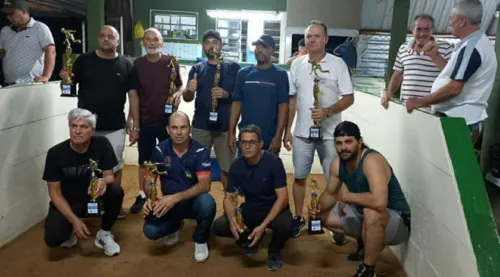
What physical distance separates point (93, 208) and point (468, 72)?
2.19 meters

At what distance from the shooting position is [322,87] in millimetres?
2953

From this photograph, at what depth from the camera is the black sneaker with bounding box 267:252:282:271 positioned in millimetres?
2646

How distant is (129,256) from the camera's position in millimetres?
2766

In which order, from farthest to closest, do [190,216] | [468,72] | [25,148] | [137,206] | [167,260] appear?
[137,206], [25,148], [190,216], [167,260], [468,72]

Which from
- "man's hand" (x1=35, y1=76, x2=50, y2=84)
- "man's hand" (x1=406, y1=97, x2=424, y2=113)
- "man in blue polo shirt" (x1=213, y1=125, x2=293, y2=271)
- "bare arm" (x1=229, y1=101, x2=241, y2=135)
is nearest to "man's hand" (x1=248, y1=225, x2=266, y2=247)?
"man in blue polo shirt" (x1=213, y1=125, x2=293, y2=271)

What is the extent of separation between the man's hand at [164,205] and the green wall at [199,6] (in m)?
6.16

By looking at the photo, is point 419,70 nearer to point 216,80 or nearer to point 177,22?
point 216,80

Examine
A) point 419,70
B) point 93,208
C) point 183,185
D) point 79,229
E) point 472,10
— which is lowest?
point 79,229

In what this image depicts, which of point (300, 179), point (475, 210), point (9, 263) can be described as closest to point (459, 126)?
point (475, 210)

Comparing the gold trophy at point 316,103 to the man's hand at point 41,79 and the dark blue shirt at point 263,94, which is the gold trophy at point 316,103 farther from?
the man's hand at point 41,79

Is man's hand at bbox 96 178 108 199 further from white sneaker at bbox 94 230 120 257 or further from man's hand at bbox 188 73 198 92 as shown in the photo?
man's hand at bbox 188 73 198 92

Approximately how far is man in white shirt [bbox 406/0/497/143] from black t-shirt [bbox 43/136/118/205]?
188 centimetres

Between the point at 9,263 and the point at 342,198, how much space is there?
1.97 m

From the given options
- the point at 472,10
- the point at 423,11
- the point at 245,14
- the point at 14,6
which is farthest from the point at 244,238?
the point at 245,14
